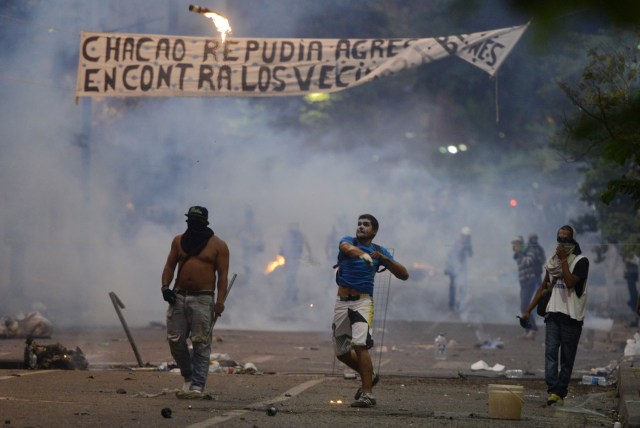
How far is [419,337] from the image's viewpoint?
57.9 feet

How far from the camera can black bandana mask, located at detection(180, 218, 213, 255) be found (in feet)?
28.1

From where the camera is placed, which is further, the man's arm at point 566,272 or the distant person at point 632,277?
the distant person at point 632,277

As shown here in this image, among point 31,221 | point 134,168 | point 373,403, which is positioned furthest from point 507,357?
point 134,168

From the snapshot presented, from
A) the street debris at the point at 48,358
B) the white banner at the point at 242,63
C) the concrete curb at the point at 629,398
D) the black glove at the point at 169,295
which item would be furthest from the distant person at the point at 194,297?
the white banner at the point at 242,63

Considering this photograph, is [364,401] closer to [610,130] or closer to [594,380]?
[594,380]

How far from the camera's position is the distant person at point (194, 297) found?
838cm

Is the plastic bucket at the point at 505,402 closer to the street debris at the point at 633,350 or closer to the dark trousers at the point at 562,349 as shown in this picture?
the dark trousers at the point at 562,349

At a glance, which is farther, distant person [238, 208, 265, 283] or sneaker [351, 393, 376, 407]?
distant person [238, 208, 265, 283]

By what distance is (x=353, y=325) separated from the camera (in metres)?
8.11

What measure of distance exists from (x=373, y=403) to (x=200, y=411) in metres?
1.27

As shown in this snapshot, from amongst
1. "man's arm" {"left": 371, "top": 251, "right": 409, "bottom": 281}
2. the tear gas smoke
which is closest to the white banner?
"man's arm" {"left": 371, "top": 251, "right": 409, "bottom": 281}

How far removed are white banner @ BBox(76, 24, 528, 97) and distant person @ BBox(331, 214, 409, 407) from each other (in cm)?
429

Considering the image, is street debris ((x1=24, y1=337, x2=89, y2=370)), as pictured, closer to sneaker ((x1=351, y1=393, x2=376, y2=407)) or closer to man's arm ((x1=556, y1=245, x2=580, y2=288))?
sneaker ((x1=351, y1=393, x2=376, y2=407))

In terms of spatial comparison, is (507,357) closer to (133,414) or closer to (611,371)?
(611,371)
